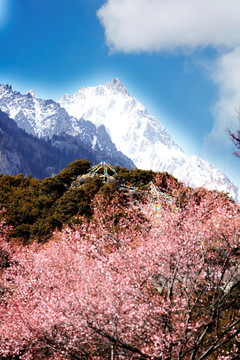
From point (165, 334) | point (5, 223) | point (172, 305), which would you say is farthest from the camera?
point (5, 223)

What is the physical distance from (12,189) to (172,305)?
22.9 m

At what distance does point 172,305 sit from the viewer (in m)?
6.61

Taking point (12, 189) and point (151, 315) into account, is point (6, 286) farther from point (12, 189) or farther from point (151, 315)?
point (12, 189)

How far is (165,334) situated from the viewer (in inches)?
236

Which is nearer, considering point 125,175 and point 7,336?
point 7,336

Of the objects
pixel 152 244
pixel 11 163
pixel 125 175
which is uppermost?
pixel 125 175

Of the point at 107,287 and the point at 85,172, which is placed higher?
the point at 85,172

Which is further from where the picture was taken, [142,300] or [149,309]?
[142,300]

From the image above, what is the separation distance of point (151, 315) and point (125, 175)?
19.4 m

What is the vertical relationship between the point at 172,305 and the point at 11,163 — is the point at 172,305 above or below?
above

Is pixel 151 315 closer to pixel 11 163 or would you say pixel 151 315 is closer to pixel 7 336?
pixel 7 336

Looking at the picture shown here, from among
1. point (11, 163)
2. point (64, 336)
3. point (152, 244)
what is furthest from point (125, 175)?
point (11, 163)

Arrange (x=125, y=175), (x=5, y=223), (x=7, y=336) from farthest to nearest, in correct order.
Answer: (x=125, y=175)
(x=5, y=223)
(x=7, y=336)

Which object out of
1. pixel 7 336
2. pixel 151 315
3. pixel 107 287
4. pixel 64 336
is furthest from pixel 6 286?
pixel 151 315
